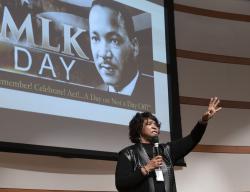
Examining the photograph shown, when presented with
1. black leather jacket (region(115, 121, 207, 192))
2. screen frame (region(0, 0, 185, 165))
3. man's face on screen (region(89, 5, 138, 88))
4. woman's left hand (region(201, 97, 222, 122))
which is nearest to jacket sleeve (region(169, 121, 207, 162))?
black leather jacket (region(115, 121, 207, 192))

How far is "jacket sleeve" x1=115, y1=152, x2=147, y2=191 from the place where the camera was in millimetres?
2197

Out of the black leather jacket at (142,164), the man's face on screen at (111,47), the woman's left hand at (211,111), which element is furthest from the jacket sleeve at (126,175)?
the man's face on screen at (111,47)

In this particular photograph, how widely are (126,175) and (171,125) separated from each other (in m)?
1.97

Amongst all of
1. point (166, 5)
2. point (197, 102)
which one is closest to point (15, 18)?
point (166, 5)

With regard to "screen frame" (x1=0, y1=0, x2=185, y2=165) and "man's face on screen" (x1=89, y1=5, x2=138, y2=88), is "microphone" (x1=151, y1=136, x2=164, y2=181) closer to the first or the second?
"screen frame" (x1=0, y1=0, x2=185, y2=165)

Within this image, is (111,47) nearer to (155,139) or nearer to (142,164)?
(155,139)

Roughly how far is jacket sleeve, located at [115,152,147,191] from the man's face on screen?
5.02ft

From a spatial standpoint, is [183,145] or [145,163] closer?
[145,163]

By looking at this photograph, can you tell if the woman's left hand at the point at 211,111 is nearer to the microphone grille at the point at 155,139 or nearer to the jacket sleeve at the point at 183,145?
the jacket sleeve at the point at 183,145

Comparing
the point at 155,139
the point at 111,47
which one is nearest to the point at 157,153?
the point at 155,139

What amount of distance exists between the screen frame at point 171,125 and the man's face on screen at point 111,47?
48 centimetres

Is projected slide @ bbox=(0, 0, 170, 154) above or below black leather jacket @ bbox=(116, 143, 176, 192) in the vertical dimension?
above

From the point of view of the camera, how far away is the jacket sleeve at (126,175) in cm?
220

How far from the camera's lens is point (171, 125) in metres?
4.17
